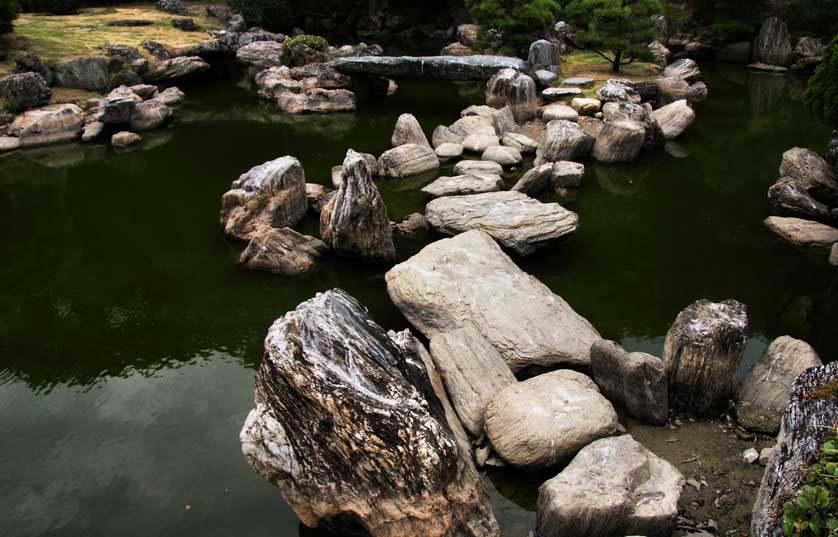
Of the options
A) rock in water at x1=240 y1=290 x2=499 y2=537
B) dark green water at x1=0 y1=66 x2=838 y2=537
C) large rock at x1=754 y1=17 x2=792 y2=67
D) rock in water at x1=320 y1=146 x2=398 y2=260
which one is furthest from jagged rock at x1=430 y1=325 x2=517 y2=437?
large rock at x1=754 y1=17 x2=792 y2=67

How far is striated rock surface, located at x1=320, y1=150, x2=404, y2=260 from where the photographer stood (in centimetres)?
1167

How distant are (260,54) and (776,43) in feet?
73.9

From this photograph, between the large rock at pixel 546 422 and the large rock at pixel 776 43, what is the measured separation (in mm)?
26886

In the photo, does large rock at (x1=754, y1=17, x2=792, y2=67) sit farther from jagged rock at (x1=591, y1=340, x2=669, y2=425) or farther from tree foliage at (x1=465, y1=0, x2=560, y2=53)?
jagged rock at (x1=591, y1=340, x2=669, y2=425)

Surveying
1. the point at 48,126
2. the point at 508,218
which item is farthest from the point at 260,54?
the point at 508,218

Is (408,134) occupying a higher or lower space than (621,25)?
lower

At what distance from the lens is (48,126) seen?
19.8m

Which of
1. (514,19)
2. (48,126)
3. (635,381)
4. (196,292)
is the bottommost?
(196,292)

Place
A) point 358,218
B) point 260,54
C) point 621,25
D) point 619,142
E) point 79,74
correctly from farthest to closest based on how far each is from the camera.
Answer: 1. point 260,54
2. point 621,25
3. point 79,74
4. point 619,142
5. point 358,218

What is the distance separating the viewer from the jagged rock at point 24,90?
20531 mm

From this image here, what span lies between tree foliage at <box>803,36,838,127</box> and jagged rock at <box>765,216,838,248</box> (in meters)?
2.59

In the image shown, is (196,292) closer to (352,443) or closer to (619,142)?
(352,443)

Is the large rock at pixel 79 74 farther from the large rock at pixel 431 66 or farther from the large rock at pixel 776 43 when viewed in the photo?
the large rock at pixel 776 43

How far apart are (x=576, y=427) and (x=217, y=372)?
5195 mm
